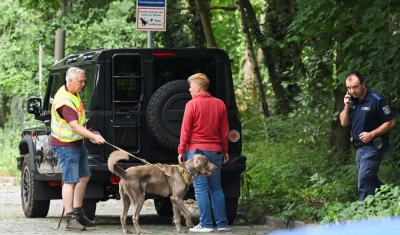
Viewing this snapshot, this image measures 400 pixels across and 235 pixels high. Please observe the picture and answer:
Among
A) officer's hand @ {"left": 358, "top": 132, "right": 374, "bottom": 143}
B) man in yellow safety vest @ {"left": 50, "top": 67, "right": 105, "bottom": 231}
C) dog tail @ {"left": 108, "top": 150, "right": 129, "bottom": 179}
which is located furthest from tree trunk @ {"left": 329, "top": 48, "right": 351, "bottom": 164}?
dog tail @ {"left": 108, "top": 150, "right": 129, "bottom": 179}

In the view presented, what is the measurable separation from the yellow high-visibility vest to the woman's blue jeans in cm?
128

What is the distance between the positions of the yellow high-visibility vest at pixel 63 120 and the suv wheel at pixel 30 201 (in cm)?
167

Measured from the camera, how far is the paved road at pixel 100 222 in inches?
491

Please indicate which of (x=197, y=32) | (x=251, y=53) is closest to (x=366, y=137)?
(x=251, y=53)

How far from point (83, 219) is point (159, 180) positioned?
1068mm

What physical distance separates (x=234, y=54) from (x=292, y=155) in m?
22.9

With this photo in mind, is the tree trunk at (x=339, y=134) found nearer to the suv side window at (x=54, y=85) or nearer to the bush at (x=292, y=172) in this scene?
the bush at (x=292, y=172)

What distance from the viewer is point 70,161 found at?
12.1 meters

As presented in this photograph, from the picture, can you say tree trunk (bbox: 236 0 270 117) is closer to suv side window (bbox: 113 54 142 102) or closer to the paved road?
the paved road

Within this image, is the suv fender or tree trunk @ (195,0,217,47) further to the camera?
tree trunk @ (195,0,217,47)

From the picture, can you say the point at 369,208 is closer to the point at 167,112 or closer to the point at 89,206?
the point at 167,112

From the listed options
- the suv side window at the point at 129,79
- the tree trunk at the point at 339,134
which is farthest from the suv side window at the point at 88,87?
the tree trunk at the point at 339,134

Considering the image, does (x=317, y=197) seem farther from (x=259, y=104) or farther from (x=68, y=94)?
(x=259, y=104)

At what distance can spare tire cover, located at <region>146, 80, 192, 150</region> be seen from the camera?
12424 mm
